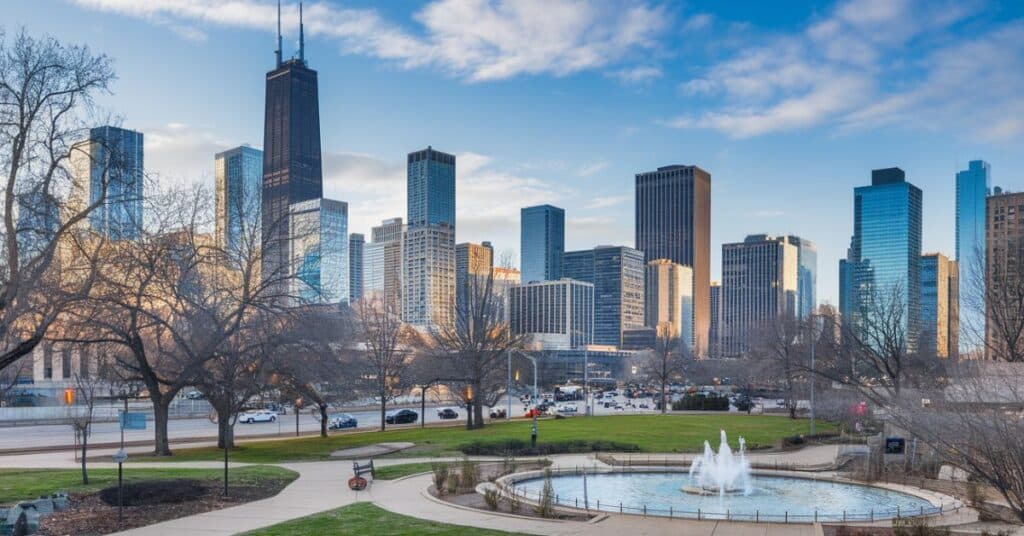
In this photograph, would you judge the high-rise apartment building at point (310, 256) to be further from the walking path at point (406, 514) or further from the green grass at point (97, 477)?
the walking path at point (406, 514)

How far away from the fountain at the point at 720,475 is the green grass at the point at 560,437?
689 centimetres

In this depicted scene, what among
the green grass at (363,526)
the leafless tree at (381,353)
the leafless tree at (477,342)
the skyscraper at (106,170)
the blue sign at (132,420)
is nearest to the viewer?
the green grass at (363,526)

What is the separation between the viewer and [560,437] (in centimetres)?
4603

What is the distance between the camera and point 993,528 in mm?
19938

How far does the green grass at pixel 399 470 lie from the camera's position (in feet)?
100.0

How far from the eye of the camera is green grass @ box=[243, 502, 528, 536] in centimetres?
1933

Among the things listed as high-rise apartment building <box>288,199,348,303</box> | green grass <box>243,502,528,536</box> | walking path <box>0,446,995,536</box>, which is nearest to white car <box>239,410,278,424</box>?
high-rise apartment building <box>288,199,348,303</box>

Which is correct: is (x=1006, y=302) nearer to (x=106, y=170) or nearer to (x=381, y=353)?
(x=381, y=353)

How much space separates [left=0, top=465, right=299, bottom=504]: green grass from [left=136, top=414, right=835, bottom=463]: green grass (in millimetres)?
5302

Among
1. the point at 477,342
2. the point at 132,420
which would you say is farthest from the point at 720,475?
the point at 477,342

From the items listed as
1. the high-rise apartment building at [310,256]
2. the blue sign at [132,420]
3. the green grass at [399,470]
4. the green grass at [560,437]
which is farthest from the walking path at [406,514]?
the high-rise apartment building at [310,256]

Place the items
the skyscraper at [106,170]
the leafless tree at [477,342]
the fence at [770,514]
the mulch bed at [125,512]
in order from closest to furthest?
the mulch bed at [125,512], the fence at [770,514], the skyscraper at [106,170], the leafless tree at [477,342]

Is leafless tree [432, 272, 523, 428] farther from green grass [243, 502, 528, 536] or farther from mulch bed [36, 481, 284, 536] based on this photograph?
green grass [243, 502, 528, 536]

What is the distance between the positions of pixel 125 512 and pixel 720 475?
64.8 feet
